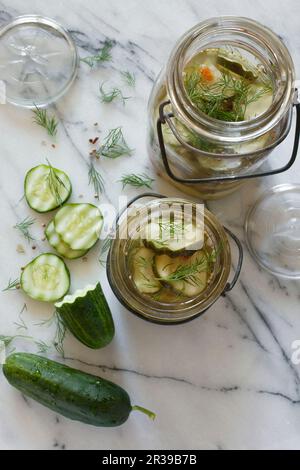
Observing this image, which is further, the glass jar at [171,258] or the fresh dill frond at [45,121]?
the fresh dill frond at [45,121]

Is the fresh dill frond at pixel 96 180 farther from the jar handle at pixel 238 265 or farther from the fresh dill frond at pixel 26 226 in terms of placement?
the jar handle at pixel 238 265

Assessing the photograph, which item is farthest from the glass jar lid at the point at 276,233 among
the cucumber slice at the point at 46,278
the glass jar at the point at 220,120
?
the cucumber slice at the point at 46,278

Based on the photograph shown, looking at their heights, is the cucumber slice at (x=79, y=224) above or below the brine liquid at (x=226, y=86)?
below

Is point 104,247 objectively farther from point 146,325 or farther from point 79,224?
point 146,325

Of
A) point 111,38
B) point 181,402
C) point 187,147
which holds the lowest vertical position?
point 181,402

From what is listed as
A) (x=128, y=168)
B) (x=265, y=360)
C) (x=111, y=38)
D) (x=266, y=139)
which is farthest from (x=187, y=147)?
(x=265, y=360)

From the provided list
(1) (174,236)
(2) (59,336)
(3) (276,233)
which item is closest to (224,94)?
(1) (174,236)
